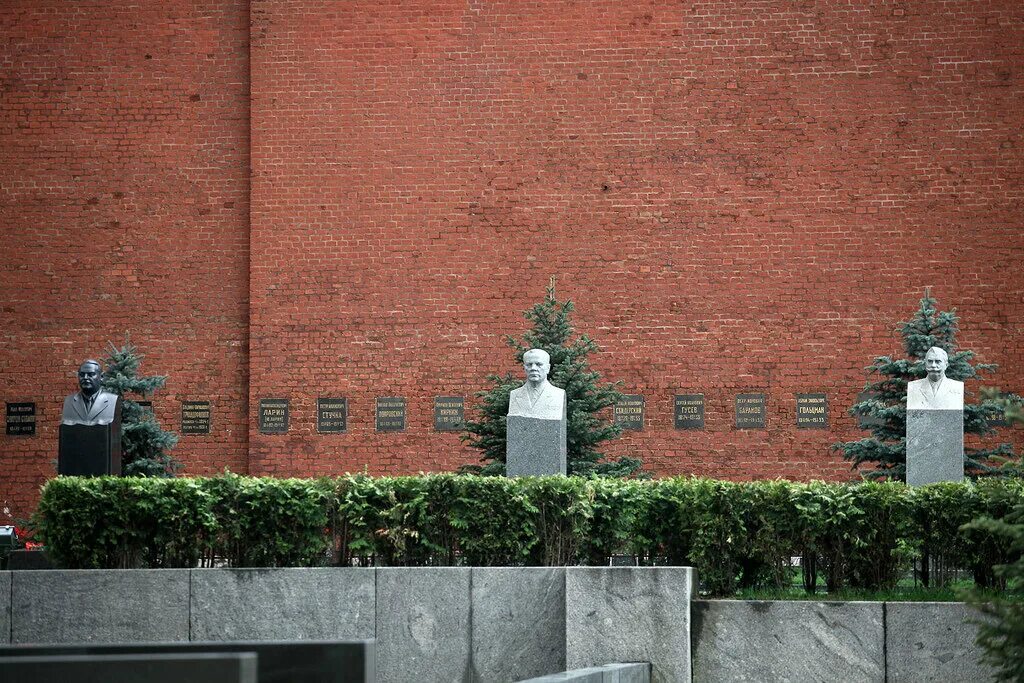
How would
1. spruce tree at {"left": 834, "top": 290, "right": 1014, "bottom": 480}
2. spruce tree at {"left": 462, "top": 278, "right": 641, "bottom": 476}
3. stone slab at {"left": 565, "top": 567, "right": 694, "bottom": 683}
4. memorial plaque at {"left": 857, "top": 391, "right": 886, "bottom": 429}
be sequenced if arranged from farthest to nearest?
memorial plaque at {"left": 857, "top": 391, "right": 886, "bottom": 429}, spruce tree at {"left": 834, "top": 290, "right": 1014, "bottom": 480}, spruce tree at {"left": 462, "top": 278, "right": 641, "bottom": 476}, stone slab at {"left": 565, "top": 567, "right": 694, "bottom": 683}

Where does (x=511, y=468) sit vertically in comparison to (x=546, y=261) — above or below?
below

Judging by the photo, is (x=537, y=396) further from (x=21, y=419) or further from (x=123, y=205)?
(x=21, y=419)

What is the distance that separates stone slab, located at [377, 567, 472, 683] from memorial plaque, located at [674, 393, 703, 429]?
366 inches

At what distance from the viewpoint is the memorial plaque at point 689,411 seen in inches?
690

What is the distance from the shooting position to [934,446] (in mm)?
13180

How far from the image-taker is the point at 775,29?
1778 cm

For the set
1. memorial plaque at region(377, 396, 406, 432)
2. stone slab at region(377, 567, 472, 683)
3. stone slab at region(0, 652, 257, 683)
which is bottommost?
stone slab at region(377, 567, 472, 683)

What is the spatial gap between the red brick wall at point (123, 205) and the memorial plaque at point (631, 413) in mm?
4779

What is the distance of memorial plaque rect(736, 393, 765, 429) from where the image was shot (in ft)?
57.2

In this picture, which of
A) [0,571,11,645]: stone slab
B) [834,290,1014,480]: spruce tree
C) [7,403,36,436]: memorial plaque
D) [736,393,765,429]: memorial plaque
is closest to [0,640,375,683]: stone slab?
[0,571,11,645]: stone slab

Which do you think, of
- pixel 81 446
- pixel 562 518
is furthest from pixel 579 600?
pixel 81 446

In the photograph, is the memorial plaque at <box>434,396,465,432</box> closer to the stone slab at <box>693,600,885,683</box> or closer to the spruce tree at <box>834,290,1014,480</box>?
the spruce tree at <box>834,290,1014,480</box>

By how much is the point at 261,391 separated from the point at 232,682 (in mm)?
14627

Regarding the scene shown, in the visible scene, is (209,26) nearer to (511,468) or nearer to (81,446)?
(81,446)
